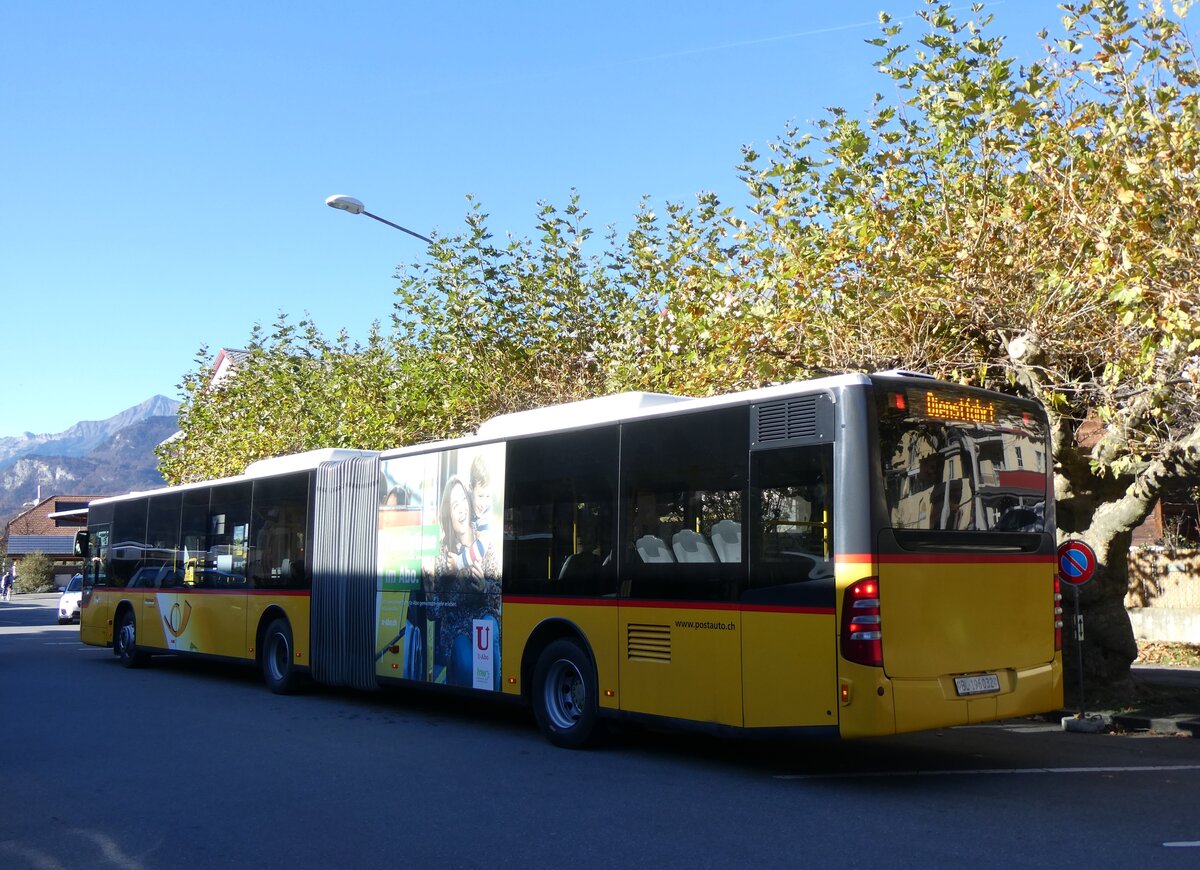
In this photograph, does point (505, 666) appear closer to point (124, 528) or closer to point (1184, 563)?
point (124, 528)

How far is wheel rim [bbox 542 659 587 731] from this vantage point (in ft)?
37.0

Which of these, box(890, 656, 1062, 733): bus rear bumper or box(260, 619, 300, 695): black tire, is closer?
box(890, 656, 1062, 733): bus rear bumper

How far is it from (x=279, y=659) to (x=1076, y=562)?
1029cm

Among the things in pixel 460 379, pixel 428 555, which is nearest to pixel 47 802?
pixel 428 555

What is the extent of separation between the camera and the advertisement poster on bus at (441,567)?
41.2 feet

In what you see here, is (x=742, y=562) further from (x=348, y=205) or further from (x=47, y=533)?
(x=47, y=533)

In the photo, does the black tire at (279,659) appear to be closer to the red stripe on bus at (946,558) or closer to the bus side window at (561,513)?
the bus side window at (561,513)

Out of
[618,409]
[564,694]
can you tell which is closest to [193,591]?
[564,694]

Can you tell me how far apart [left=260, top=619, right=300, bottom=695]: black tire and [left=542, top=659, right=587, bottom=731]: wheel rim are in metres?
5.77

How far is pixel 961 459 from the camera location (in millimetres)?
9445

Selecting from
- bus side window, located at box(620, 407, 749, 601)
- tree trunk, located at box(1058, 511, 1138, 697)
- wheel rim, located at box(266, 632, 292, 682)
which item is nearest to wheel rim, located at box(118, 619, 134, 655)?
wheel rim, located at box(266, 632, 292, 682)

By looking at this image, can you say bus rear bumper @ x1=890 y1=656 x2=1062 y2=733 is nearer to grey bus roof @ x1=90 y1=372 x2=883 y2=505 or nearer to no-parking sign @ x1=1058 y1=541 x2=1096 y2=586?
grey bus roof @ x1=90 y1=372 x2=883 y2=505

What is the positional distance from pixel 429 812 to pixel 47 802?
2793 millimetres

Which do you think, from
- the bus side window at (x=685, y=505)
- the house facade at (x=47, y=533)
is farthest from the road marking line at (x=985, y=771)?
the house facade at (x=47, y=533)
